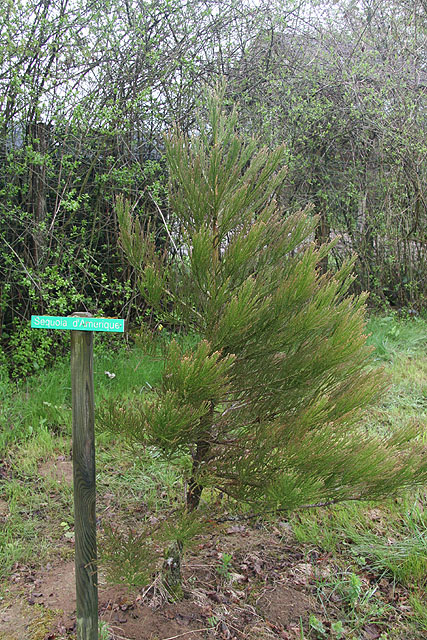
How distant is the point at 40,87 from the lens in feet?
15.8

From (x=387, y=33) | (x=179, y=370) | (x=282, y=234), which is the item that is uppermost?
(x=387, y=33)

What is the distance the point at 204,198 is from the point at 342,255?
6437 mm

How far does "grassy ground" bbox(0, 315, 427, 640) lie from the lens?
2.49m

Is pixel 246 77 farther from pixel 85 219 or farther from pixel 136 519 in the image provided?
pixel 136 519

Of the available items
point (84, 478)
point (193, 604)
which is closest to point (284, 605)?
point (193, 604)

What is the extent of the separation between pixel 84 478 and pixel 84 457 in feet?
0.28

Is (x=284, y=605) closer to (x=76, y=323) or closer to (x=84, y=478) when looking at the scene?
(x=84, y=478)

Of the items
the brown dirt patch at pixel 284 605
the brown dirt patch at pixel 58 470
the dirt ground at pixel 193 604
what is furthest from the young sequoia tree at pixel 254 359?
the brown dirt patch at pixel 58 470

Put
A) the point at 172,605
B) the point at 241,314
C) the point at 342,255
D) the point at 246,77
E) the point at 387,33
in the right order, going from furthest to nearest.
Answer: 1. the point at 342,255
2. the point at 387,33
3. the point at 246,77
4. the point at 172,605
5. the point at 241,314

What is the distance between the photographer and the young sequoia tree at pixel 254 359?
181cm

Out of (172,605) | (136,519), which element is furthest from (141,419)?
(136,519)

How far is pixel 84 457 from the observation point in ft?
6.64

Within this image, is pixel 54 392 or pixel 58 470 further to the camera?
pixel 54 392

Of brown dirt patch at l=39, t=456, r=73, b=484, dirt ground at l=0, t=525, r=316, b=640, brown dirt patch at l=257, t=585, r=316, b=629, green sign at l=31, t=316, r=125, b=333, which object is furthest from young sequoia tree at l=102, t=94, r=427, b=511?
brown dirt patch at l=39, t=456, r=73, b=484
